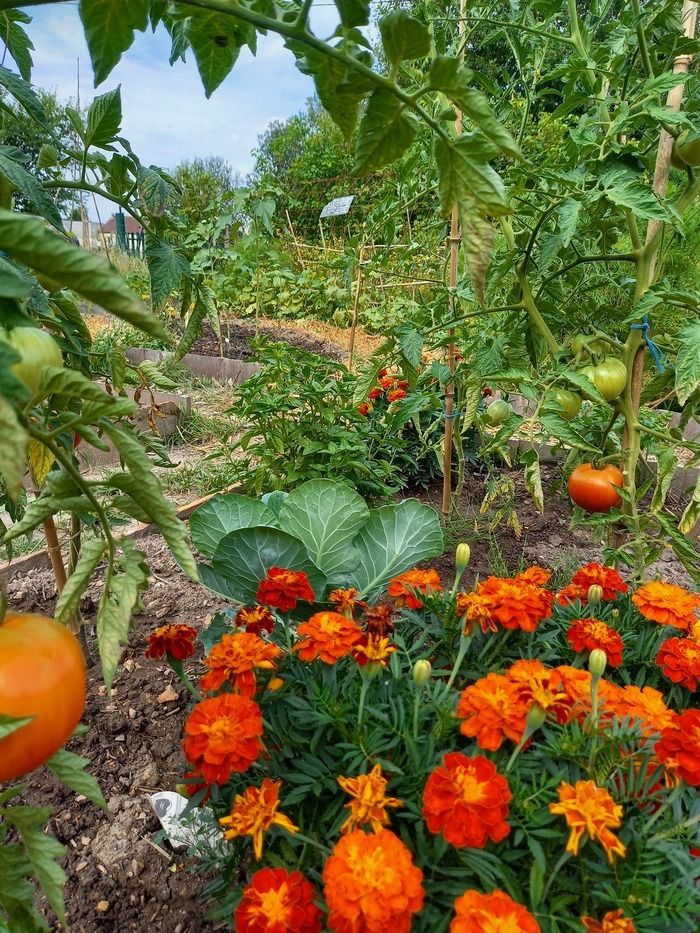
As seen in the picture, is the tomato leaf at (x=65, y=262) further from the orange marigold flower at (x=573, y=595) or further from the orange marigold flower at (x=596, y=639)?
the orange marigold flower at (x=573, y=595)

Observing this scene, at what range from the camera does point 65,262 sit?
13.3 inches

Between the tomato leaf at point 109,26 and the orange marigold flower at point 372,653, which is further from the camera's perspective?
the orange marigold flower at point 372,653

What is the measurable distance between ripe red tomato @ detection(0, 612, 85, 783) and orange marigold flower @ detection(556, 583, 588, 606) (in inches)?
33.1

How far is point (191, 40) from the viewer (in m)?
0.57

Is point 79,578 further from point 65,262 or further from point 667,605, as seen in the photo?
point 667,605

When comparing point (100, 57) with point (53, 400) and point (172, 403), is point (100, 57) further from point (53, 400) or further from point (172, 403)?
point (172, 403)

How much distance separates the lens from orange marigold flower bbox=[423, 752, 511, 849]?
578 mm

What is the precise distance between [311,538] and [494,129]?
959 millimetres

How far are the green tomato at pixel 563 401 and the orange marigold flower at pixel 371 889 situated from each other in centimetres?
93

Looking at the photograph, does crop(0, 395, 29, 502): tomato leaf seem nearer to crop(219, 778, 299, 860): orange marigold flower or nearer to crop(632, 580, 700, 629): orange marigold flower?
crop(219, 778, 299, 860): orange marigold flower

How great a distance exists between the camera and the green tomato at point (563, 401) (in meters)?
1.28

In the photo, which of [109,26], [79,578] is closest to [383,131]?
[109,26]

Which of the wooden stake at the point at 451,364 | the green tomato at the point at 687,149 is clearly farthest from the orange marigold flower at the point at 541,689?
the wooden stake at the point at 451,364

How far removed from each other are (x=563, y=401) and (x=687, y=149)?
20.1 inches
